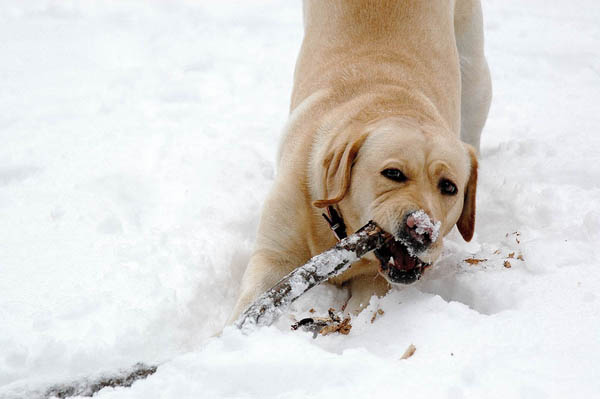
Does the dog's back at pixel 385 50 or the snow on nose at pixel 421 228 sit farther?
the dog's back at pixel 385 50

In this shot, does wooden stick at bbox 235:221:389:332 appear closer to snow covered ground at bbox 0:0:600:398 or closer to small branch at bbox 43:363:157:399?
snow covered ground at bbox 0:0:600:398

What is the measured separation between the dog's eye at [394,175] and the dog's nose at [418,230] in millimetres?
261

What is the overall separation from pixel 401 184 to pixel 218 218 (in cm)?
135

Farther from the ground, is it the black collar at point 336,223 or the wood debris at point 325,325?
the black collar at point 336,223

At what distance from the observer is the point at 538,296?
233 cm

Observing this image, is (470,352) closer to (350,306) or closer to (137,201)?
(350,306)

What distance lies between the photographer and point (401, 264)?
8.61ft

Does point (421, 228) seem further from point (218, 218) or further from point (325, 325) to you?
point (218, 218)

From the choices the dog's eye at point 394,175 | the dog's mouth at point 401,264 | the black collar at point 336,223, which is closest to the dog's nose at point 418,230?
the dog's mouth at point 401,264

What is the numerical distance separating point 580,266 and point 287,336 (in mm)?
1230

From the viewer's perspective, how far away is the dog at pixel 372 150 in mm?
2678

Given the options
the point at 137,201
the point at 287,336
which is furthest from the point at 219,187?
the point at 287,336

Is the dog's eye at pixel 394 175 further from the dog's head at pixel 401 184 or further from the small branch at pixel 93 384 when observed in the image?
the small branch at pixel 93 384

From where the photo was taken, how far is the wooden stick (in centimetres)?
223
